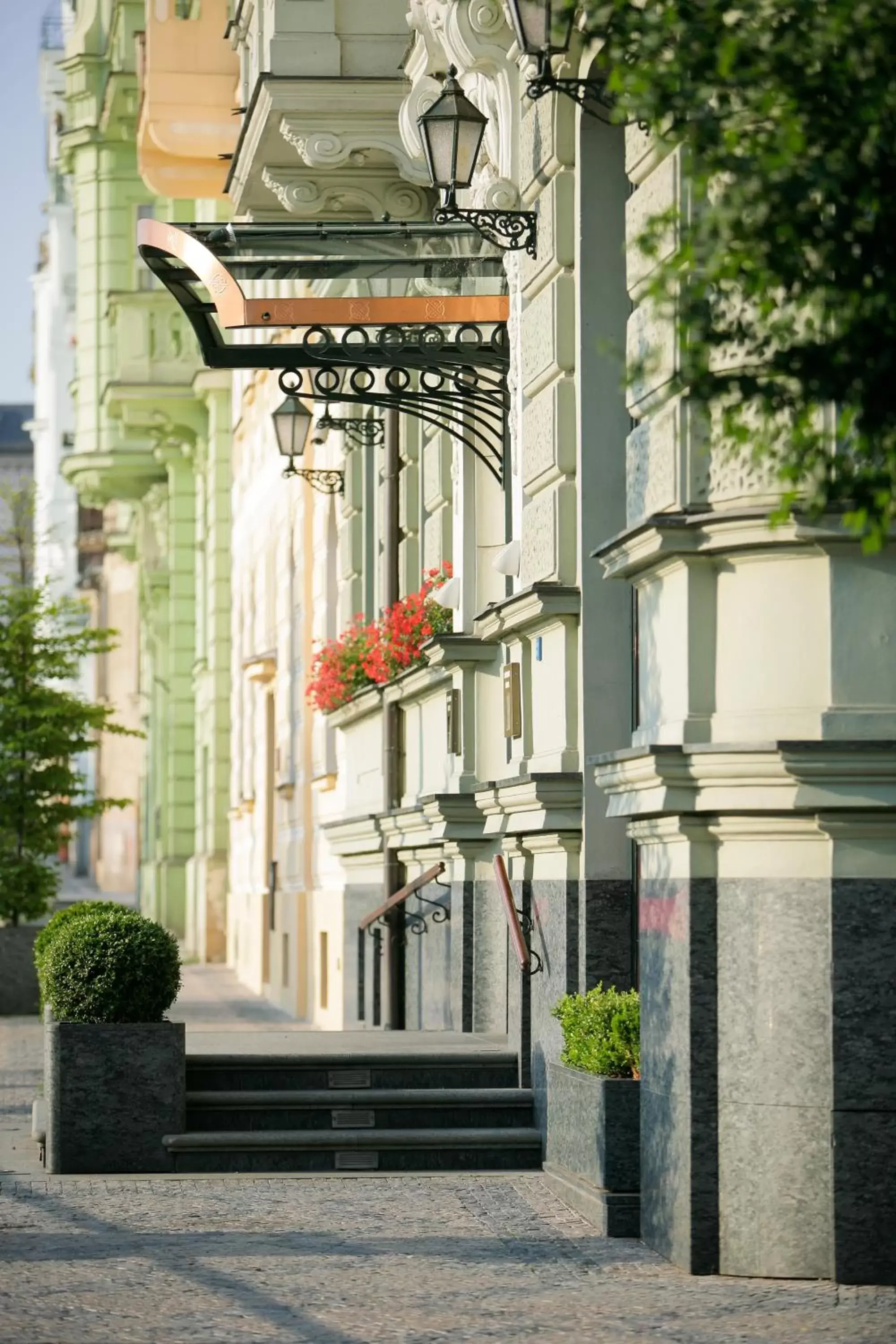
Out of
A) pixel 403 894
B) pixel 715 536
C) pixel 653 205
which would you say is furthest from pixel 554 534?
pixel 403 894

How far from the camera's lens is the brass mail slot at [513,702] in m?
13.4

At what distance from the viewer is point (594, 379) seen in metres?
12.2

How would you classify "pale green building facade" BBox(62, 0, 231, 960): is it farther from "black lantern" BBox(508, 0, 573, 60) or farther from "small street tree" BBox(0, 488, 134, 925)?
"black lantern" BBox(508, 0, 573, 60)

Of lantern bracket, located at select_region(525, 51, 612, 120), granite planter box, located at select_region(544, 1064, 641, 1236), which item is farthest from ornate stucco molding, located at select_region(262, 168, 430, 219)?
granite planter box, located at select_region(544, 1064, 641, 1236)

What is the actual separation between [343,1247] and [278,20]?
33.3ft

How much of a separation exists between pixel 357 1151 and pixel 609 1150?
260 cm

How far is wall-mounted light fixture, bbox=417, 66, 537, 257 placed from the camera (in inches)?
509

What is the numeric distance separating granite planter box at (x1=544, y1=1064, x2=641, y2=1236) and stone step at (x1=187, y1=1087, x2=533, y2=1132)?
1.88 meters

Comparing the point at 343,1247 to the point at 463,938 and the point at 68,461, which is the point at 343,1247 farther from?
the point at 68,461

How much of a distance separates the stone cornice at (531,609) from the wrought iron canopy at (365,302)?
1.83 metres

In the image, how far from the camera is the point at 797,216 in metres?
6.04

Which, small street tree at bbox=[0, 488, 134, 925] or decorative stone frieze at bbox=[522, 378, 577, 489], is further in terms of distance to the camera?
small street tree at bbox=[0, 488, 134, 925]

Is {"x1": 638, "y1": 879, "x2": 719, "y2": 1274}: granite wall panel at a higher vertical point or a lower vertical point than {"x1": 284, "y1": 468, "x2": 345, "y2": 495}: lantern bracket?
lower

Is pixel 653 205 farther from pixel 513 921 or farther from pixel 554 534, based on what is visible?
pixel 513 921
